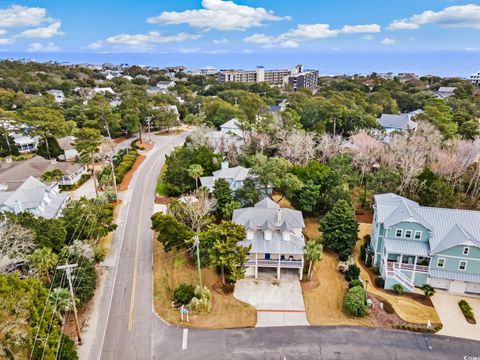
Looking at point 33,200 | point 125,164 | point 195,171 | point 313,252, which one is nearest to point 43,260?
point 33,200

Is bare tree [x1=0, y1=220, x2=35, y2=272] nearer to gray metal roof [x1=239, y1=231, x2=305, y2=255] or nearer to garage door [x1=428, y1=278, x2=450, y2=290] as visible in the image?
gray metal roof [x1=239, y1=231, x2=305, y2=255]

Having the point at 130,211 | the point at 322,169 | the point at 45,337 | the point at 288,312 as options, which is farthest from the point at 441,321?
the point at 130,211

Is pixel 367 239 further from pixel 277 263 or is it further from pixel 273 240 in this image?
pixel 277 263

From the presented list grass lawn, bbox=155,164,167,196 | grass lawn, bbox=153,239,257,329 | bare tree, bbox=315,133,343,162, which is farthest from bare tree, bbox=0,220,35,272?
bare tree, bbox=315,133,343,162

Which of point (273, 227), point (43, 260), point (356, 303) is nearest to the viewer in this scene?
point (43, 260)

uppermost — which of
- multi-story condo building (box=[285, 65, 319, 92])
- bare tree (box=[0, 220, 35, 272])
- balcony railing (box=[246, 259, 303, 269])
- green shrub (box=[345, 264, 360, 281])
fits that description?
multi-story condo building (box=[285, 65, 319, 92])

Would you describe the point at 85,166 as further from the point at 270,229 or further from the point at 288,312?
the point at 288,312
